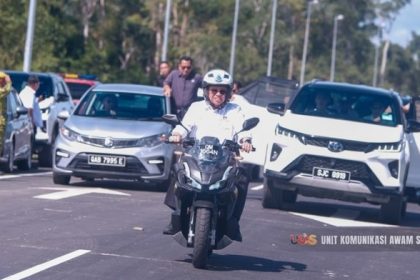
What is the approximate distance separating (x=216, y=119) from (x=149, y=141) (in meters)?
7.72

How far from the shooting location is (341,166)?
17.9 metres

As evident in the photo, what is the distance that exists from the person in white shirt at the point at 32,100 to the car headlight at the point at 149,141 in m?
5.55

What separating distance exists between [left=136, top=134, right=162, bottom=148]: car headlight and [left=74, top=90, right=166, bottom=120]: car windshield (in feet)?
2.80

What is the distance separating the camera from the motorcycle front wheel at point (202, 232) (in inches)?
462

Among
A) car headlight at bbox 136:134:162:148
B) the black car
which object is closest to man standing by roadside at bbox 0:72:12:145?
the black car

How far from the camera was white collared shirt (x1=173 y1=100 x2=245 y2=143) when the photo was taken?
12469mm

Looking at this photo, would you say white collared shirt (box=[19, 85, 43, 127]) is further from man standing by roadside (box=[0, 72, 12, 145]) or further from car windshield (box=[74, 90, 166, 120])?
car windshield (box=[74, 90, 166, 120])

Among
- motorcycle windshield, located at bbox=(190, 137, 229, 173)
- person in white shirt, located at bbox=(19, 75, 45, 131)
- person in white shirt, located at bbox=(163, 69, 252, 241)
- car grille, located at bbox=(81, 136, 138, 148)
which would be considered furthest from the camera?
person in white shirt, located at bbox=(19, 75, 45, 131)

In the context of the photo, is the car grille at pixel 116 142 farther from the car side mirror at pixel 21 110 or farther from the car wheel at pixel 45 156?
the car wheel at pixel 45 156

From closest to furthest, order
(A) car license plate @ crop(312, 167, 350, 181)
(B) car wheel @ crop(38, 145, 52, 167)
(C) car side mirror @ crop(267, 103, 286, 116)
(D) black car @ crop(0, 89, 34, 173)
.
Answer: (A) car license plate @ crop(312, 167, 350, 181)
(C) car side mirror @ crop(267, 103, 286, 116)
(D) black car @ crop(0, 89, 34, 173)
(B) car wheel @ crop(38, 145, 52, 167)

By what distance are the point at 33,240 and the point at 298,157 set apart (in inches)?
219

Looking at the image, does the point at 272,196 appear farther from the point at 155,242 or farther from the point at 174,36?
the point at 174,36

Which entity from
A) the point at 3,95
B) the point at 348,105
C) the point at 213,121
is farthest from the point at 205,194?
the point at 3,95

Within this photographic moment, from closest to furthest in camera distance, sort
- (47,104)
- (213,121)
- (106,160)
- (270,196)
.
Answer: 1. (213,121)
2. (270,196)
3. (106,160)
4. (47,104)
